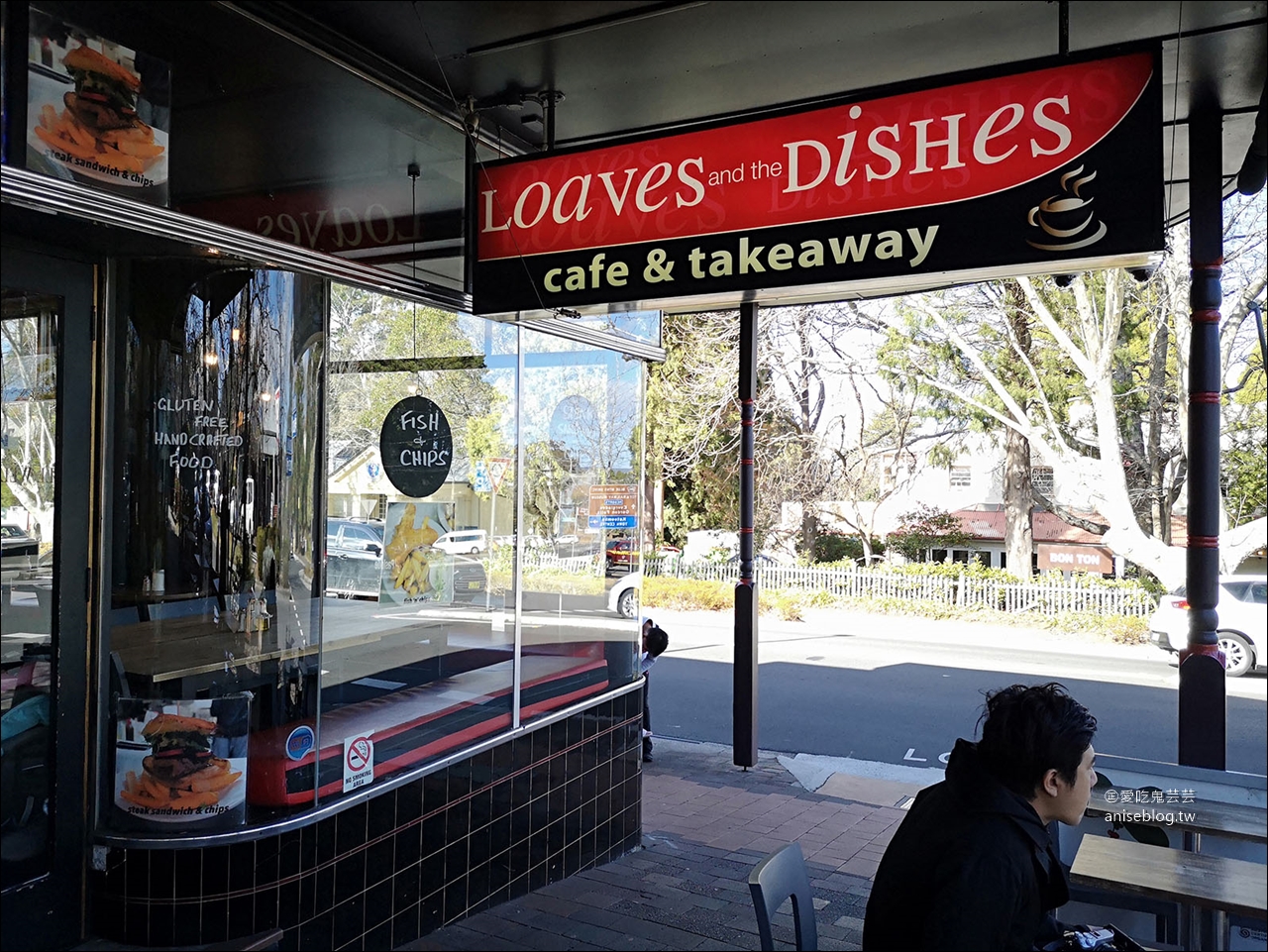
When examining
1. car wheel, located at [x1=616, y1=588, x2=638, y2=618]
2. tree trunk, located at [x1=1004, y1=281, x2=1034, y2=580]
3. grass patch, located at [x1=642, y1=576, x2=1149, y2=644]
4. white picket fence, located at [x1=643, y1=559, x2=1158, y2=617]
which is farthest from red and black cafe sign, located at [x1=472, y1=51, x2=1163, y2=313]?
tree trunk, located at [x1=1004, y1=281, x2=1034, y2=580]

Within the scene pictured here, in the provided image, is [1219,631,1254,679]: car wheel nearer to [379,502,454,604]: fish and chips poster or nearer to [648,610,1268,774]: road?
[648,610,1268,774]: road

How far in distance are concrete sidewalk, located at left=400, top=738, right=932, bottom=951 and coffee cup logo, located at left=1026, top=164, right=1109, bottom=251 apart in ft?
10.4

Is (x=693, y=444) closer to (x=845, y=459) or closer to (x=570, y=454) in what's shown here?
(x=845, y=459)

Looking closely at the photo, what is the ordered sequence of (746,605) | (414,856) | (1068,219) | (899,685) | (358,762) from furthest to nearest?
(899,685) < (746,605) < (414,856) < (358,762) < (1068,219)

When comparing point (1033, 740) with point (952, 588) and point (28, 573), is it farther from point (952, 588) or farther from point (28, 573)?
point (952, 588)

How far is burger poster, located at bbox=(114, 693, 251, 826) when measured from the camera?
354cm

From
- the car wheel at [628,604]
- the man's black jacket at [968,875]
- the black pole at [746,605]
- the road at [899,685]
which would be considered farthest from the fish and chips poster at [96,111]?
the black pole at [746,605]

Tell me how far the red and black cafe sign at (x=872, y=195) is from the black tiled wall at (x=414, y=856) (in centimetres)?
221

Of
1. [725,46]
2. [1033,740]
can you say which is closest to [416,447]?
[725,46]

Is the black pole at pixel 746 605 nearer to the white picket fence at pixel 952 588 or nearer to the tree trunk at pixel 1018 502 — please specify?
the white picket fence at pixel 952 588

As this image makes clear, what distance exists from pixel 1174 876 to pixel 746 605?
5.51m

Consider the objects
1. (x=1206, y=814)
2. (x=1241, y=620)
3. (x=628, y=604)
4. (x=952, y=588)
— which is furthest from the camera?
(x=952, y=588)

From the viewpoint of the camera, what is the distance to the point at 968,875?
7.55 ft

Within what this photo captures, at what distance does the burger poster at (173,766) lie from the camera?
3.54 m
